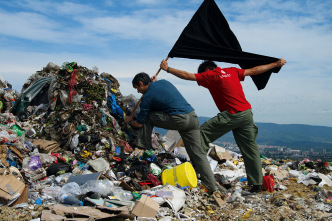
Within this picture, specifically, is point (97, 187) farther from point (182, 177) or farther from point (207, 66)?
point (207, 66)

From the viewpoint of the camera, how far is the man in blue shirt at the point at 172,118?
4.48 metres

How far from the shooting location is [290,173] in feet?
21.1

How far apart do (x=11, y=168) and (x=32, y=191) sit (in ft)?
2.05

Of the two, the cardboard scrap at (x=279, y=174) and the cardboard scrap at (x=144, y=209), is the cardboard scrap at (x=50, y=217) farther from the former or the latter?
the cardboard scrap at (x=279, y=174)

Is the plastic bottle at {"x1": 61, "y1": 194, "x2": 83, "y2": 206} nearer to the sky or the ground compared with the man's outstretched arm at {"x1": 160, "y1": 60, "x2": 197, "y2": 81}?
nearer to the ground

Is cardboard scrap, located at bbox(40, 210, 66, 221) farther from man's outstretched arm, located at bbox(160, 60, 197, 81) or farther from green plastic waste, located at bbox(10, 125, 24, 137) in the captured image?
green plastic waste, located at bbox(10, 125, 24, 137)

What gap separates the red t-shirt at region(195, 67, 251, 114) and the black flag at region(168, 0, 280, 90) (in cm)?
64

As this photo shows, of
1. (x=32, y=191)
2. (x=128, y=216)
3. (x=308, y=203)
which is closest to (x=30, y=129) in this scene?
(x=32, y=191)

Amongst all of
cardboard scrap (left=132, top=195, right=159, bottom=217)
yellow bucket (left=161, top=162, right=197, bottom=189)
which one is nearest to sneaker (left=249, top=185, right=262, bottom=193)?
yellow bucket (left=161, top=162, right=197, bottom=189)

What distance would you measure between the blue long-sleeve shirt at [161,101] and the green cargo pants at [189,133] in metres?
0.08

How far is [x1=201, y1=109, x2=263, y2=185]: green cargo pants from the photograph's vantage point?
4.57 m

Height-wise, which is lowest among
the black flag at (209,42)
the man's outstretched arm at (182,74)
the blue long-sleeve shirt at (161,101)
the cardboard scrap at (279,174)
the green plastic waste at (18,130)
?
the cardboard scrap at (279,174)

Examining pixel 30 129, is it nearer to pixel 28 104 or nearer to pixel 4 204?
pixel 28 104

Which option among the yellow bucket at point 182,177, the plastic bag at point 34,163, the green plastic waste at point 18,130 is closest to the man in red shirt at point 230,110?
the yellow bucket at point 182,177
